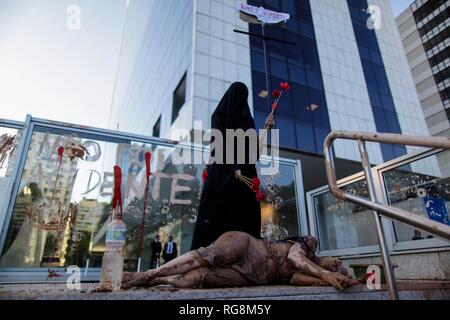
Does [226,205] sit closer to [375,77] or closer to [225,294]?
[225,294]

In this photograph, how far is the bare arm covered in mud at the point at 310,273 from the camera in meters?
2.07

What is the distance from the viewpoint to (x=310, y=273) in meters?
2.43

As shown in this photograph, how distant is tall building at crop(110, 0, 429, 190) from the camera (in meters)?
13.9

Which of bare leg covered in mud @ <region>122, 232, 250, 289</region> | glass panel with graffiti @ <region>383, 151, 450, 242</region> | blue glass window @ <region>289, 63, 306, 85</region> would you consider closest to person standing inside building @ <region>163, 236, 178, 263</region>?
bare leg covered in mud @ <region>122, 232, 250, 289</region>

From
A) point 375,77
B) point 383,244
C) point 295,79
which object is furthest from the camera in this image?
point 375,77

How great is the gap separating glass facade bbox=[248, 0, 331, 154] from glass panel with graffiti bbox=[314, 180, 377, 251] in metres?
8.21

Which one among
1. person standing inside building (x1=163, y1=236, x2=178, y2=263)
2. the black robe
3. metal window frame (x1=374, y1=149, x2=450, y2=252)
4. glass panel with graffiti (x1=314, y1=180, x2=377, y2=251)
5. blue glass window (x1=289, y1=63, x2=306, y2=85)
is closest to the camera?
the black robe

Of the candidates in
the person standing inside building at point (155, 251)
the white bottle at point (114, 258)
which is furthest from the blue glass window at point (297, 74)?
the white bottle at point (114, 258)

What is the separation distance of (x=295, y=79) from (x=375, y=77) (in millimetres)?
7825

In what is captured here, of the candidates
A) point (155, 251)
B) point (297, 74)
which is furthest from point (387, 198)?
point (297, 74)

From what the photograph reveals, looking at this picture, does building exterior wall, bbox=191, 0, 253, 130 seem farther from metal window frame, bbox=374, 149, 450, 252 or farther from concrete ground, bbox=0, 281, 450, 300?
concrete ground, bbox=0, 281, 450, 300

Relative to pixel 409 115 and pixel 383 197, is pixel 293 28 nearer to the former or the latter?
pixel 409 115
